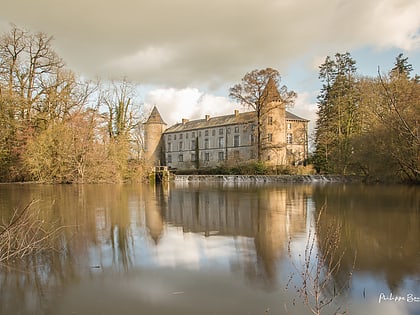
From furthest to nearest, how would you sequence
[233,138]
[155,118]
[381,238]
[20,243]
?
[155,118], [233,138], [381,238], [20,243]

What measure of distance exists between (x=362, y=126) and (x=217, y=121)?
2682 centimetres

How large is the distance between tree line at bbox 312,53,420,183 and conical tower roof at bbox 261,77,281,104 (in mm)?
5480

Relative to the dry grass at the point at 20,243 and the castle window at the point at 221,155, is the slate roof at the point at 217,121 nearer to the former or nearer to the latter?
the castle window at the point at 221,155

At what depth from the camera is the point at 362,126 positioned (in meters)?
32.7

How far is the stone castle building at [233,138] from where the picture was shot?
41.5 meters

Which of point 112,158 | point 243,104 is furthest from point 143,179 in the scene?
point 243,104

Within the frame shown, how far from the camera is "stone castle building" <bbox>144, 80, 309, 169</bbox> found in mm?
41484

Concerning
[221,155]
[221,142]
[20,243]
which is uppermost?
[221,142]

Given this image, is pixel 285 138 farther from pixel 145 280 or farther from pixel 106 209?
pixel 145 280

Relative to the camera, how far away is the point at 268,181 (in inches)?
1246

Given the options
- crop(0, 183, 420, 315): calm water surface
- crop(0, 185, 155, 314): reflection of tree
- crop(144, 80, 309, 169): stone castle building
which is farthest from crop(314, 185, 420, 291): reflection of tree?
crop(144, 80, 309, 169): stone castle building

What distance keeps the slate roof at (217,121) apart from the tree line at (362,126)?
9.90m

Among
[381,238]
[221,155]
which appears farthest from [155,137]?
[381,238]

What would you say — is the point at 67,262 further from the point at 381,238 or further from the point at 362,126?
the point at 362,126
